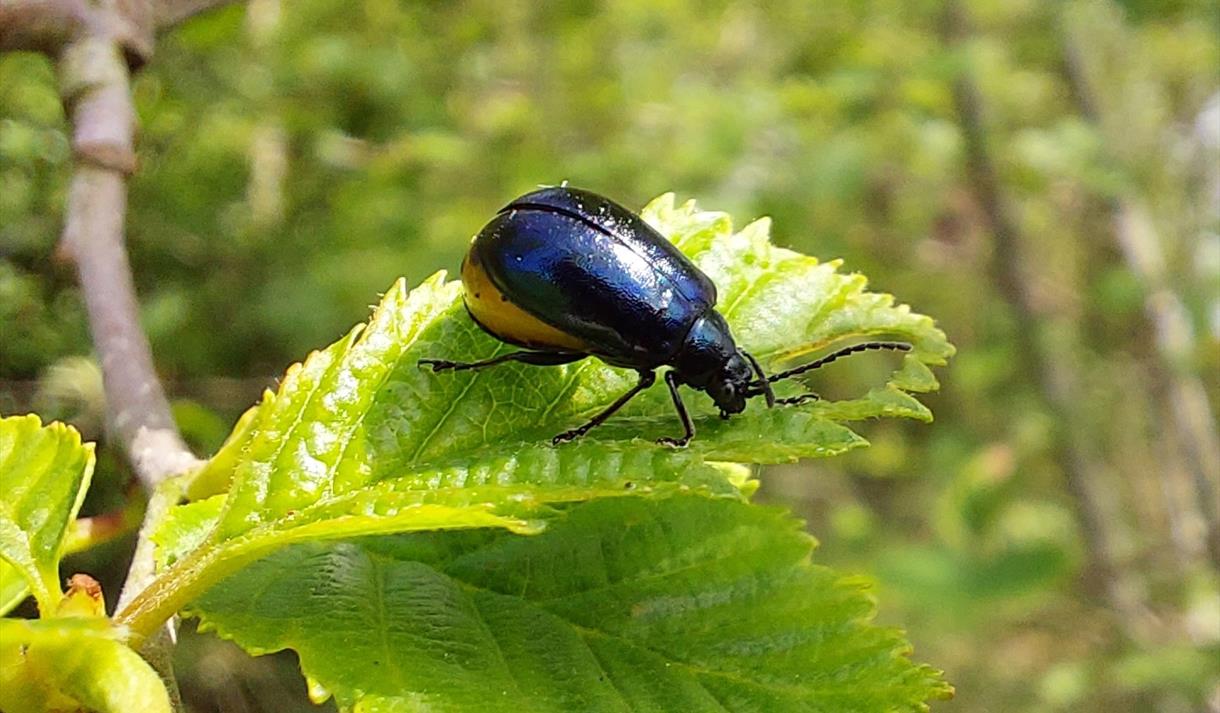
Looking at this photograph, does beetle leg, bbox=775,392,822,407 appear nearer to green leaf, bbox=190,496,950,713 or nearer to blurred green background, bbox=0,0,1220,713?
green leaf, bbox=190,496,950,713

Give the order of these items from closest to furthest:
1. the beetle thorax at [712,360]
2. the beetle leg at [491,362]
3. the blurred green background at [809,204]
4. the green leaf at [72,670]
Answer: the green leaf at [72,670]
the beetle leg at [491,362]
the beetle thorax at [712,360]
the blurred green background at [809,204]

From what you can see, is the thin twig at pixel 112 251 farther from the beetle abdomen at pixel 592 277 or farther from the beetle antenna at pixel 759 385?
the beetle antenna at pixel 759 385

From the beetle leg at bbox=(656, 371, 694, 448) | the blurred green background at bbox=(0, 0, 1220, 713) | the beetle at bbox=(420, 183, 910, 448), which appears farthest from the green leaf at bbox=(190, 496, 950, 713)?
the blurred green background at bbox=(0, 0, 1220, 713)

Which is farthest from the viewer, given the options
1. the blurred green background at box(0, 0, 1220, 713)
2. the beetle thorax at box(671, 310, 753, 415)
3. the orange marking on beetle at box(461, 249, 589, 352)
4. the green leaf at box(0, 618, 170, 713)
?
the blurred green background at box(0, 0, 1220, 713)

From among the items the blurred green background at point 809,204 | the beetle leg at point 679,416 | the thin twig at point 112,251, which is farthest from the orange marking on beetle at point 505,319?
the blurred green background at point 809,204

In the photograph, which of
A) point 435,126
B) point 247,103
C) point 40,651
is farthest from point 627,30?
point 40,651

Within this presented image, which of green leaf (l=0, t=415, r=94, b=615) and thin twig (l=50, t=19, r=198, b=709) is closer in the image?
green leaf (l=0, t=415, r=94, b=615)

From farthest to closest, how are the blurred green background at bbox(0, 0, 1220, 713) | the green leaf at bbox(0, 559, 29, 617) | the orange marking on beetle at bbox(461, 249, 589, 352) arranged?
the blurred green background at bbox(0, 0, 1220, 713), the orange marking on beetle at bbox(461, 249, 589, 352), the green leaf at bbox(0, 559, 29, 617)

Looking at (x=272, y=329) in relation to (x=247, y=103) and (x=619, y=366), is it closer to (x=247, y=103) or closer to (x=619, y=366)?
(x=247, y=103)
